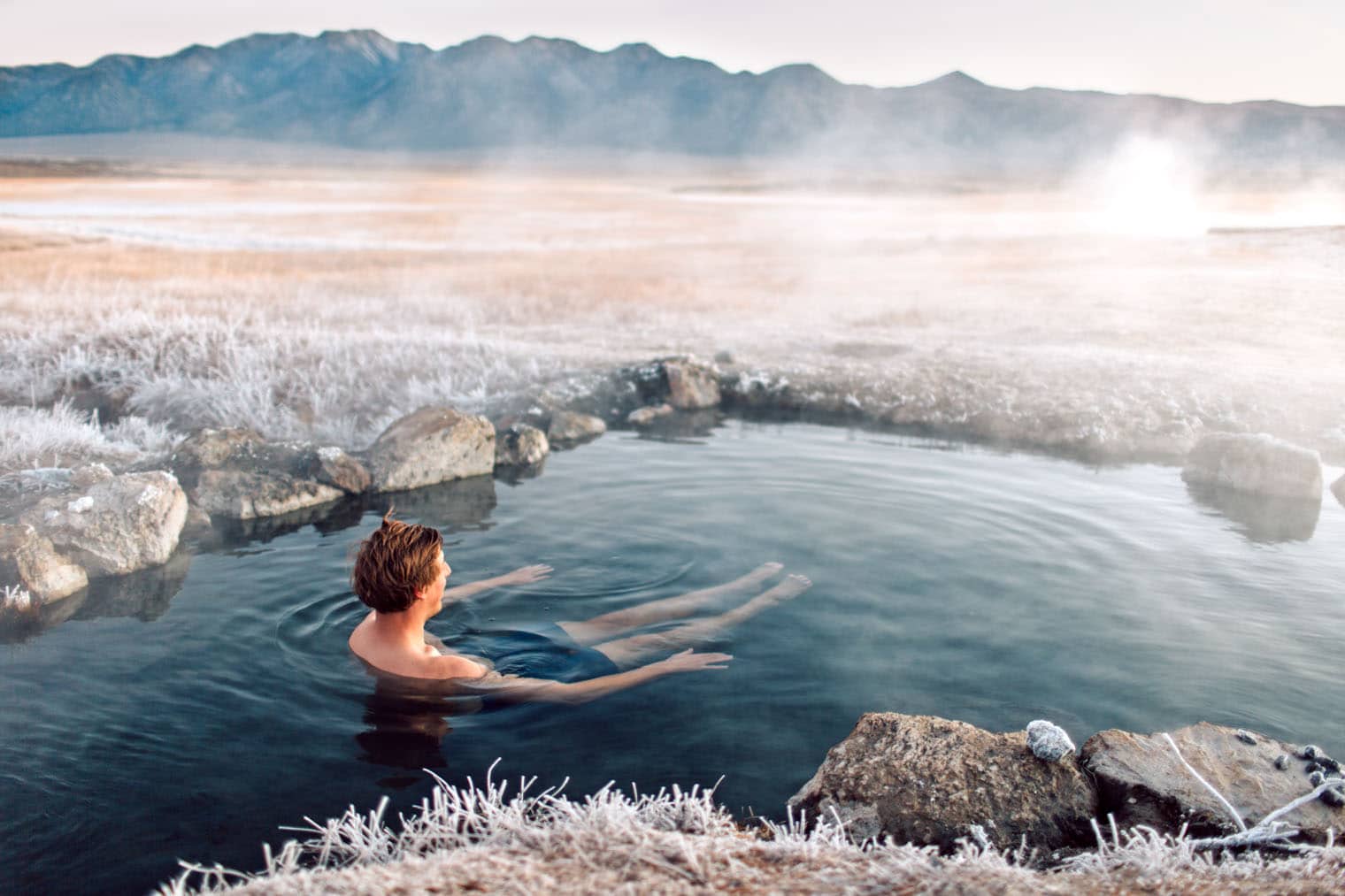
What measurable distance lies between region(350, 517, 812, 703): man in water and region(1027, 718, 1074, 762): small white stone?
160cm

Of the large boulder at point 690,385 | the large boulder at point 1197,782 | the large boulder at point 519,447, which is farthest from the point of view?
the large boulder at point 690,385

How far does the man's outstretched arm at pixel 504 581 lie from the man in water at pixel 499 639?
0.68 meters

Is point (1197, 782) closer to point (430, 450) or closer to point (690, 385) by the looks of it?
point (430, 450)

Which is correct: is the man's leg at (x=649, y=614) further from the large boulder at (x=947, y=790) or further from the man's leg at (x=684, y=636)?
the large boulder at (x=947, y=790)

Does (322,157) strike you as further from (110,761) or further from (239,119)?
(110,761)

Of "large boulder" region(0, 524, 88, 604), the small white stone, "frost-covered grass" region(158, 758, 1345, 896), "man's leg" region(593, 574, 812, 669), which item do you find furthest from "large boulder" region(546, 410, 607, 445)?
"frost-covered grass" region(158, 758, 1345, 896)

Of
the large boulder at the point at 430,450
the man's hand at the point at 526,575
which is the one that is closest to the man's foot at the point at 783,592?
the man's hand at the point at 526,575

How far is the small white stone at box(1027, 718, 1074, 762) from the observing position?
3371 millimetres

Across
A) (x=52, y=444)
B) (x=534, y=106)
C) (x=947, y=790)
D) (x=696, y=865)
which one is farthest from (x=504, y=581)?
(x=534, y=106)

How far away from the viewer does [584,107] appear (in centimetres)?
15700

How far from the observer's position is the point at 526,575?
604 cm

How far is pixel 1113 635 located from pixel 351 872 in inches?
173

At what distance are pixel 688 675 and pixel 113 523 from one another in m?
4.11

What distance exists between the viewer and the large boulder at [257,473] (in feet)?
24.1
